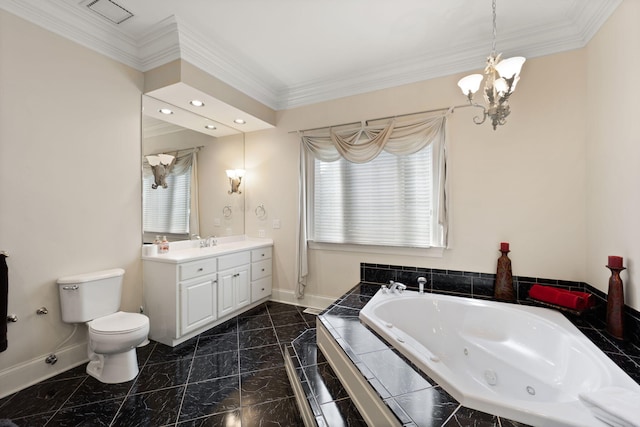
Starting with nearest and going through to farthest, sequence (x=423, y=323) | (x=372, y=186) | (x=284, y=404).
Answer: (x=284, y=404), (x=423, y=323), (x=372, y=186)

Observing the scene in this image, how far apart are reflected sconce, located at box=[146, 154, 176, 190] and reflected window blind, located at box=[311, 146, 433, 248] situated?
1.63 meters

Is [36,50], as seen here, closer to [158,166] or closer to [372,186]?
[158,166]

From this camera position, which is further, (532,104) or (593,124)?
(532,104)

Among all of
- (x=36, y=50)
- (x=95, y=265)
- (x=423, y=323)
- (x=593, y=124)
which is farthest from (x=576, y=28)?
(x=95, y=265)

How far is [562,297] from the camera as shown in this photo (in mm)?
2084

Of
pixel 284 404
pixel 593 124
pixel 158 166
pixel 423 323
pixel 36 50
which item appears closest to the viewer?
pixel 284 404

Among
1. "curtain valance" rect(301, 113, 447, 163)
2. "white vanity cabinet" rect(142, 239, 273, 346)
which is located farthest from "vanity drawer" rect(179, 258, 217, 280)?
"curtain valance" rect(301, 113, 447, 163)

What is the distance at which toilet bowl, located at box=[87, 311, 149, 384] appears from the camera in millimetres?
1920

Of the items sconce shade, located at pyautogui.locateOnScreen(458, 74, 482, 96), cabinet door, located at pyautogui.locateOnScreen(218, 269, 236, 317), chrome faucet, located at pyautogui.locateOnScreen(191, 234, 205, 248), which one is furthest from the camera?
chrome faucet, located at pyautogui.locateOnScreen(191, 234, 205, 248)

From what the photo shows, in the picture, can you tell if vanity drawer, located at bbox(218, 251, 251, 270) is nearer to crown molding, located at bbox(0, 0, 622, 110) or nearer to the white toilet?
the white toilet

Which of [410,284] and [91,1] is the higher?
[91,1]

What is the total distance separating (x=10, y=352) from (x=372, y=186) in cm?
320

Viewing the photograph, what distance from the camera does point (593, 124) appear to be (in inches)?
85.3

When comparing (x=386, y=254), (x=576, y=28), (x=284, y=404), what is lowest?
(x=284, y=404)
